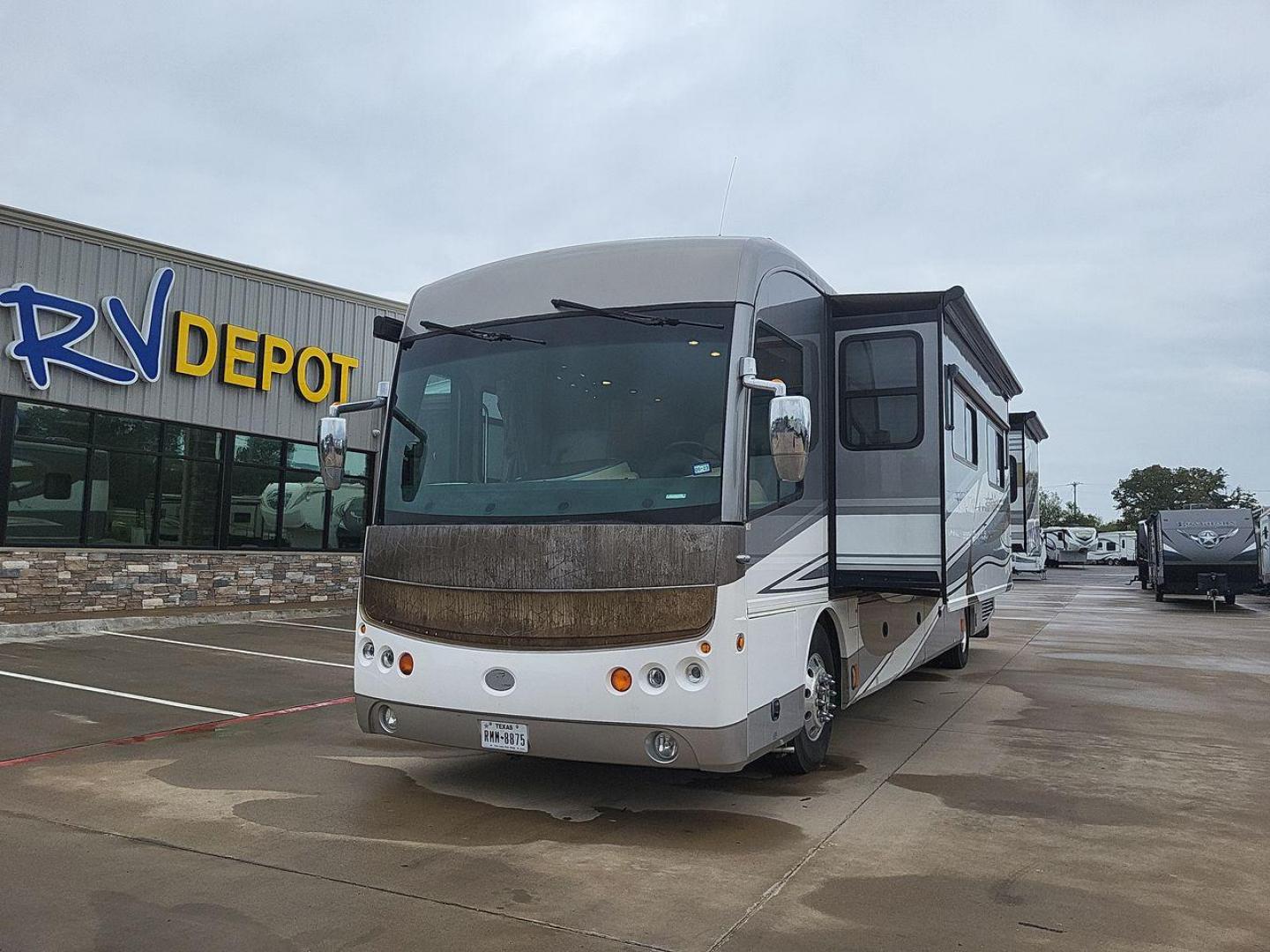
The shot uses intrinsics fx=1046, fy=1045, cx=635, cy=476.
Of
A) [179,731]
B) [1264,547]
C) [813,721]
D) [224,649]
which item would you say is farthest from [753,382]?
[1264,547]

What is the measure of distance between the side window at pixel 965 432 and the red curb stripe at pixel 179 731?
573 centimetres

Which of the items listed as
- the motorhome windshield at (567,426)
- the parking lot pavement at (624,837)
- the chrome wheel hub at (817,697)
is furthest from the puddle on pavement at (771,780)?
the motorhome windshield at (567,426)

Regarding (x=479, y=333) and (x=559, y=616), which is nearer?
(x=559, y=616)

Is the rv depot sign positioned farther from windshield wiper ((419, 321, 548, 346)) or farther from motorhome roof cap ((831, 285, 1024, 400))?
motorhome roof cap ((831, 285, 1024, 400))

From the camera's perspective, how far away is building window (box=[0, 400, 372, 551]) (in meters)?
14.7

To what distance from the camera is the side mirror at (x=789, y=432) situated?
519 cm

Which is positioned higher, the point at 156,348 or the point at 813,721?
the point at 156,348

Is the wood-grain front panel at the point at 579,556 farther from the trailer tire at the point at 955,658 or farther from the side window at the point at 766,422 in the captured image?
the trailer tire at the point at 955,658

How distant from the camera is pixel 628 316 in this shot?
5770 mm

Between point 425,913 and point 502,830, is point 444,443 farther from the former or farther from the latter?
point 425,913

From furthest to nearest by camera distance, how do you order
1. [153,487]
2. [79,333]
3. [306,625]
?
[153,487]
[306,625]
[79,333]

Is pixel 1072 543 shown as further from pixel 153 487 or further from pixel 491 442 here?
pixel 491 442

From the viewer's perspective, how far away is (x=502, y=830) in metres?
5.43

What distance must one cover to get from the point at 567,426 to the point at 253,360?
13642mm
